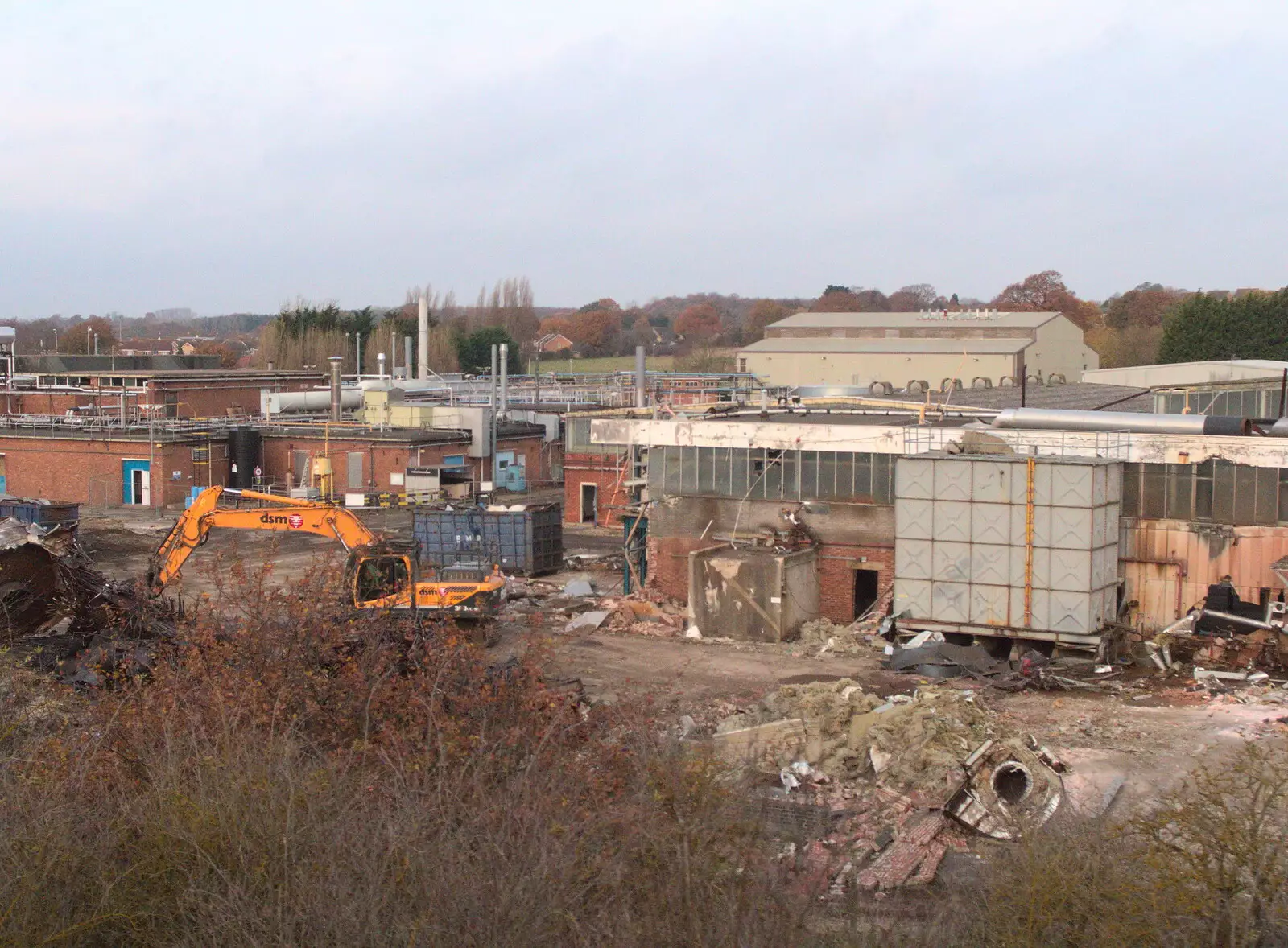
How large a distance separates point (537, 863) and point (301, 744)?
150 inches

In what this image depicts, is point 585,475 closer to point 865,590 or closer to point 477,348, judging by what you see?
point 865,590

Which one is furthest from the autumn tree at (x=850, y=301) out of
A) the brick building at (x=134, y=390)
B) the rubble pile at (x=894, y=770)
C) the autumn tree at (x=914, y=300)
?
the rubble pile at (x=894, y=770)

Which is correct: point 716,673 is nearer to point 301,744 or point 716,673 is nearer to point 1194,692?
point 1194,692

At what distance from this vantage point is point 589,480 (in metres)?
39.9

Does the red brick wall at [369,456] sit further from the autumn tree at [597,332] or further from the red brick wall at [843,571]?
the autumn tree at [597,332]

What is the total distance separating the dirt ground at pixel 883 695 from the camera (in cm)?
1623

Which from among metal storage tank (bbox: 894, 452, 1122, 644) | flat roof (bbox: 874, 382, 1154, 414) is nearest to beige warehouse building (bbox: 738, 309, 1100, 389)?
flat roof (bbox: 874, 382, 1154, 414)

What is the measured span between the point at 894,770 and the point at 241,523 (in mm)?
12591

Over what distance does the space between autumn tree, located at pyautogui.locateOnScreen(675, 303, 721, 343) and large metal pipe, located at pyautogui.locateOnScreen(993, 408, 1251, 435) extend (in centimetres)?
11049

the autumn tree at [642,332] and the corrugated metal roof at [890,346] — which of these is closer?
the corrugated metal roof at [890,346]

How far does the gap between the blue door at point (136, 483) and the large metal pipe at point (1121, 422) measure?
28889mm

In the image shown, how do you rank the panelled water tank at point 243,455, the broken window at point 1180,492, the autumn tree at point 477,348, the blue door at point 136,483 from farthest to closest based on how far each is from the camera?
the autumn tree at point 477,348
the panelled water tank at point 243,455
the blue door at point 136,483
the broken window at point 1180,492

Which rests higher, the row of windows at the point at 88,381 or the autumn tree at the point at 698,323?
the autumn tree at the point at 698,323

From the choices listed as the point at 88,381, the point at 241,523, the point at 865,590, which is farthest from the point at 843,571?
the point at 88,381
